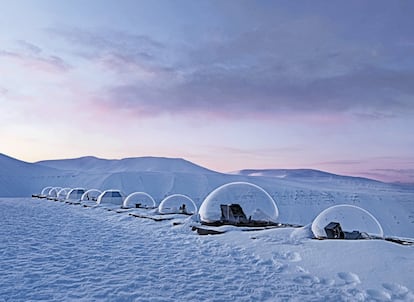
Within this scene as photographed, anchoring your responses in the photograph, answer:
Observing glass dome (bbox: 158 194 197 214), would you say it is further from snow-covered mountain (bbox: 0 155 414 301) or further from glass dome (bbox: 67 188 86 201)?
glass dome (bbox: 67 188 86 201)

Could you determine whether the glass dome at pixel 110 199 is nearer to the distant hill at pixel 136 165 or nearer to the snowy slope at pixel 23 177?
the snowy slope at pixel 23 177

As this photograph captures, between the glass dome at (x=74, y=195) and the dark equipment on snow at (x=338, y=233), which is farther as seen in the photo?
the glass dome at (x=74, y=195)

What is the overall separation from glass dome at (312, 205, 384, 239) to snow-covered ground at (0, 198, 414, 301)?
0.43 metres

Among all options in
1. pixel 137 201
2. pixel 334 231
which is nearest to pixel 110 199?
pixel 137 201

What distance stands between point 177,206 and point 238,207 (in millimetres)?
5604

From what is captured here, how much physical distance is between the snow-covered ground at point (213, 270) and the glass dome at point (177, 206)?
8500 mm

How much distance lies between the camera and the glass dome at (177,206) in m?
18.0

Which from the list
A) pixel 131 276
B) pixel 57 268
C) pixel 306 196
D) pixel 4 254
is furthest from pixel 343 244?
pixel 306 196

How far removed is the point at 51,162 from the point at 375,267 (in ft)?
502

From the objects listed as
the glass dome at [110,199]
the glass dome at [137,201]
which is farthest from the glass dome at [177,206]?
the glass dome at [110,199]

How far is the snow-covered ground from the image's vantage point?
4.96m

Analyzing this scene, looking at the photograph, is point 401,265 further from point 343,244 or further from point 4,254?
point 4,254

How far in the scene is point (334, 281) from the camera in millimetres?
5488

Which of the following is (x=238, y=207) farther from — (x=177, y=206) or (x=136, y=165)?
(x=136, y=165)
